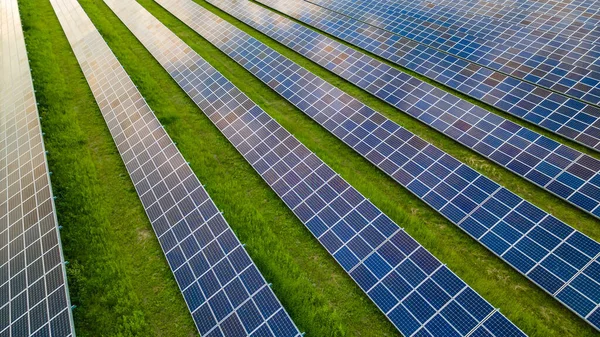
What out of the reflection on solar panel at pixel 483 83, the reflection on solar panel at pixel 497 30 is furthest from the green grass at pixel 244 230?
the reflection on solar panel at pixel 497 30

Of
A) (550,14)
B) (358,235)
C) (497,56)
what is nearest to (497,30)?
(497,56)

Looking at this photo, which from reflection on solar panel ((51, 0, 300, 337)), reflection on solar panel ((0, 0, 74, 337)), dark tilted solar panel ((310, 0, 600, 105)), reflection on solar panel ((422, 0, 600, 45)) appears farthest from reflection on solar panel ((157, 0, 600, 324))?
reflection on solar panel ((422, 0, 600, 45))

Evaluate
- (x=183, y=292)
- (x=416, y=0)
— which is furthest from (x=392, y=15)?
(x=183, y=292)

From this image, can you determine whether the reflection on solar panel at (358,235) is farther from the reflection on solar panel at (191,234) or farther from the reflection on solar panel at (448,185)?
the reflection on solar panel at (191,234)

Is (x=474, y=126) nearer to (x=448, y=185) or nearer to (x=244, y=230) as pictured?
(x=448, y=185)

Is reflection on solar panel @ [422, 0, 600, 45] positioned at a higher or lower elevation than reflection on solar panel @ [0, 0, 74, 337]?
lower

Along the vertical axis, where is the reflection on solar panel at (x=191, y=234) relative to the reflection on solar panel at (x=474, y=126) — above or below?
above

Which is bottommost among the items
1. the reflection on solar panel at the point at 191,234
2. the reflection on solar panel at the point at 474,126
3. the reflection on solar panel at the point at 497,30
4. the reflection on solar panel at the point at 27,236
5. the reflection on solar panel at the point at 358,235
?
the reflection on solar panel at the point at 497,30

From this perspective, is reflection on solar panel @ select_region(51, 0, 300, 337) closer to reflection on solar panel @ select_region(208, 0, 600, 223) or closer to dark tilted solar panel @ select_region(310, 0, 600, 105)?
reflection on solar panel @ select_region(208, 0, 600, 223)
